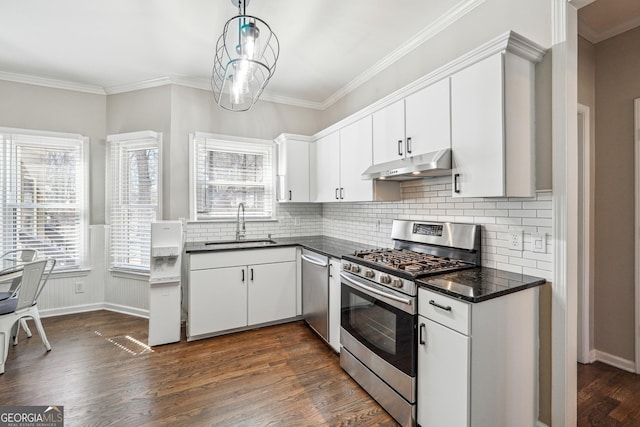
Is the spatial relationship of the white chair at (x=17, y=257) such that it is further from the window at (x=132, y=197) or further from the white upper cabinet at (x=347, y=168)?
the white upper cabinet at (x=347, y=168)

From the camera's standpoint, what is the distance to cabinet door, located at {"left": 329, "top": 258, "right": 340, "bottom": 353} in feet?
8.82

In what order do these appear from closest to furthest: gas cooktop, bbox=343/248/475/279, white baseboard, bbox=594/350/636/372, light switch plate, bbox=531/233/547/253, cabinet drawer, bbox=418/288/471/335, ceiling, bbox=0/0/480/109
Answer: cabinet drawer, bbox=418/288/471/335 < light switch plate, bbox=531/233/547/253 < gas cooktop, bbox=343/248/475/279 < ceiling, bbox=0/0/480/109 < white baseboard, bbox=594/350/636/372

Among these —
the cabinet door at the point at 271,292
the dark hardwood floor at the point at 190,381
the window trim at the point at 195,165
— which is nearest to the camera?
the dark hardwood floor at the point at 190,381

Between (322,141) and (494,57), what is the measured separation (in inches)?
85.7

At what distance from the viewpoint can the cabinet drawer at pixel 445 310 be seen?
1.49 metres

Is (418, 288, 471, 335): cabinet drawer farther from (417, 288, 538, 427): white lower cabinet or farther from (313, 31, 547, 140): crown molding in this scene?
(313, 31, 547, 140): crown molding

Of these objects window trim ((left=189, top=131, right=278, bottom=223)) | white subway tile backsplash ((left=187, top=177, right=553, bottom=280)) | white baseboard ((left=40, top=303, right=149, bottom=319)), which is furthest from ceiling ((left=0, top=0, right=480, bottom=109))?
white baseboard ((left=40, top=303, right=149, bottom=319))

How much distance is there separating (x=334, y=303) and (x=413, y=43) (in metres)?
2.47

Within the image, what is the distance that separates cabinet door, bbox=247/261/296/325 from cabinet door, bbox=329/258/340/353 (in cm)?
78

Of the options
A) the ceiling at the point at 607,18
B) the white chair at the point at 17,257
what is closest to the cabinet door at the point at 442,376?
the ceiling at the point at 607,18

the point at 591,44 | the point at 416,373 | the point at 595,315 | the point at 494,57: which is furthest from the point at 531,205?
the point at 591,44

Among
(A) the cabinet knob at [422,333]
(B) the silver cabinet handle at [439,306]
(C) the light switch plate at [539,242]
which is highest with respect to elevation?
(C) the light switch plate at [539,242]

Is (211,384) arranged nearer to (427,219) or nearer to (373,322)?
(373,322)

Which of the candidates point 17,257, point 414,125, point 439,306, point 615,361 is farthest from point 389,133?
point 17,257
